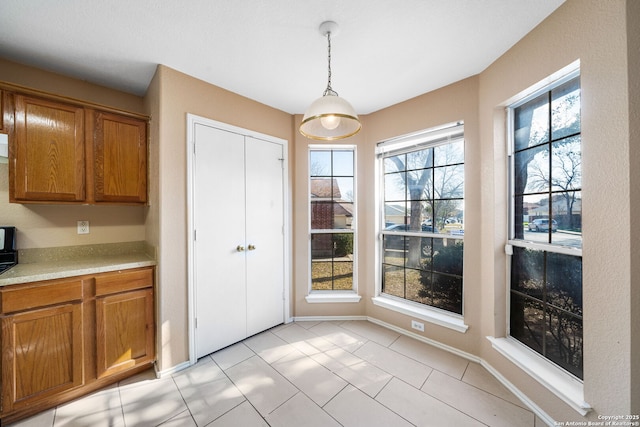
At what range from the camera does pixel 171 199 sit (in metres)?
2.03

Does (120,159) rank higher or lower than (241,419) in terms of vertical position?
higher

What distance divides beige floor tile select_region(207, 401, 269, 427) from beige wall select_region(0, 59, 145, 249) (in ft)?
6.13

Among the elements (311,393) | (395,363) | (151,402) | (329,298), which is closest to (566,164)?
(395,363)

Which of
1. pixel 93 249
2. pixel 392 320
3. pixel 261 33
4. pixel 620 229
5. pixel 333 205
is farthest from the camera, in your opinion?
pixel 333 205

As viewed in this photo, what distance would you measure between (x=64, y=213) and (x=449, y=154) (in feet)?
11.7

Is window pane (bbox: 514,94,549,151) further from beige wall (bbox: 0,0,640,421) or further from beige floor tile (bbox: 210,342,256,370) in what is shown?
beige floor tile (bbox: 210,342,256,370)

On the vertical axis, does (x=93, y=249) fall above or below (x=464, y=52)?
below

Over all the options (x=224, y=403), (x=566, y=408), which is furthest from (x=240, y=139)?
(x=566, y=408)

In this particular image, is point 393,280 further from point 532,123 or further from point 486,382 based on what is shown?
point 532,123

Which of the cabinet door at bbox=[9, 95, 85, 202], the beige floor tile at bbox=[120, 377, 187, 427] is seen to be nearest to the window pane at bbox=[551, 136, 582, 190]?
the beige floor tile at bbox=[120, 377, 187, 427]

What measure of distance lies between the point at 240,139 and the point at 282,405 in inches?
89.9

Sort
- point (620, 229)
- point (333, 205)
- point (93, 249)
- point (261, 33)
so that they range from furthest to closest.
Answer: point (333, 205), point (93, 249), point (261, 33), point (620, 229)

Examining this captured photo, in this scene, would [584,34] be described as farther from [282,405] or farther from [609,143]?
[282,405]

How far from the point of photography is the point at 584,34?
1312 mm
